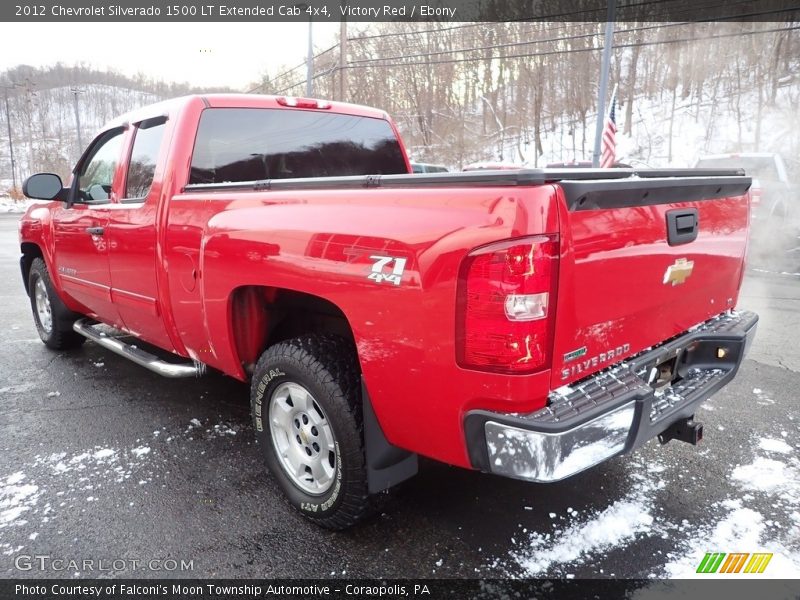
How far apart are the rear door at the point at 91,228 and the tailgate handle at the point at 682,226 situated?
337 centimetres

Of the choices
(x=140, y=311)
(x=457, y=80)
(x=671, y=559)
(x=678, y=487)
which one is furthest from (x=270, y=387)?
(x=457, y=80)

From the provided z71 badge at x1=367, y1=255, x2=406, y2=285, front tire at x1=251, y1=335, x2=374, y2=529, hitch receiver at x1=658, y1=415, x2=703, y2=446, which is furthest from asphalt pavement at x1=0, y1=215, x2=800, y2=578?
z71 badge at x1=367, y1=255, x2=406, y2=285

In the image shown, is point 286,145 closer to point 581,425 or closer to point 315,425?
point 315,425

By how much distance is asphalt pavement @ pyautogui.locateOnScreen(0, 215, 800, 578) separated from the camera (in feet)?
7.68

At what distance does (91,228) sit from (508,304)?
3.36 metres

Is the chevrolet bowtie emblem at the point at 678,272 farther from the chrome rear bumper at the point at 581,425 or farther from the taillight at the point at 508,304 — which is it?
the taillight at the point at 508,304

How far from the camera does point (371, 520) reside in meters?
2.62

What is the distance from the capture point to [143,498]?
282cm

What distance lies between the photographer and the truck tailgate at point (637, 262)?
186 centimetres

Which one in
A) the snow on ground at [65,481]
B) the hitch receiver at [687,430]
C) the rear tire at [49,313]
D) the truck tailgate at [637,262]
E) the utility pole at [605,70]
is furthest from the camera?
the utility pole at [605,70]

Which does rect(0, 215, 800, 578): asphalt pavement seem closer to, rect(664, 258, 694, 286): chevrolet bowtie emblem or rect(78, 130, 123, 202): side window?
rect(664, 258, 694, 286): chevrolet bowtie emblem

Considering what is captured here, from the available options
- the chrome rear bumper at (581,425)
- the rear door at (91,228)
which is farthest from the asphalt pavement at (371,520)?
the rear door at (91,228)

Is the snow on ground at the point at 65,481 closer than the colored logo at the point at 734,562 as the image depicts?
No

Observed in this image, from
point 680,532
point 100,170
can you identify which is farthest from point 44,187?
point 680,532
